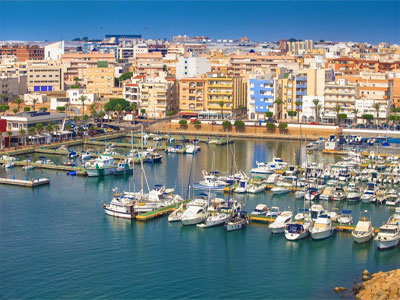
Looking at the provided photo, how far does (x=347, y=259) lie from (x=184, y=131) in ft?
55.7

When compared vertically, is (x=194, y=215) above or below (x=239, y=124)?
below

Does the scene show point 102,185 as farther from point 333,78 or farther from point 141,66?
point 141,66

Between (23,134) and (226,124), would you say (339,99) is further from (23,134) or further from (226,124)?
(23,134)

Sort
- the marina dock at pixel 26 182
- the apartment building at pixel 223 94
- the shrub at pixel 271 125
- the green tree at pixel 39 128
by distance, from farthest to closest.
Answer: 1. the apartment building at pixel 223 94
2. the shrub at pixel 271 125
3. the green tree at pixel 39 128
4. the marina dock at pixel 26 182

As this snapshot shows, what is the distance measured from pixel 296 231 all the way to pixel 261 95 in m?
Result: 17.3

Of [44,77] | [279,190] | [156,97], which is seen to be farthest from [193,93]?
[279,190]

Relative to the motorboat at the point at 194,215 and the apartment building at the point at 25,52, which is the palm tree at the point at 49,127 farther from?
the apartment building at the point at 25,52

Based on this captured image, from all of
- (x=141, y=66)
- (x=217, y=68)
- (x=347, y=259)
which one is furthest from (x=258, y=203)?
(x=141, y=66)

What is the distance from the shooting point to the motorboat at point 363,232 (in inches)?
517

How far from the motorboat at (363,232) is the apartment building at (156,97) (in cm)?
1910

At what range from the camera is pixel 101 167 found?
1959cm

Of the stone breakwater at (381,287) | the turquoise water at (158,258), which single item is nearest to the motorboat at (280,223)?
the turquoise water at (158,258)

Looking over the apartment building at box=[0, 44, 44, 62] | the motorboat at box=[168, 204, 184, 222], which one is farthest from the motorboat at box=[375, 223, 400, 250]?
the apartment building at box=[0, 44, 44, 62]

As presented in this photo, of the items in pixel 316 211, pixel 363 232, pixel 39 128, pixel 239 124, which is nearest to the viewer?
pixel 363 232
